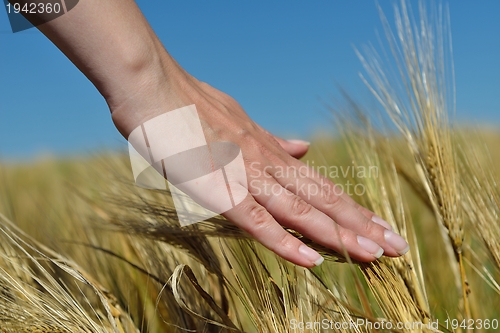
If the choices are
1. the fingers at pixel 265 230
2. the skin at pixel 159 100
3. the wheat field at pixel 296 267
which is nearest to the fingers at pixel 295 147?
the wheat field at pixel 296 267

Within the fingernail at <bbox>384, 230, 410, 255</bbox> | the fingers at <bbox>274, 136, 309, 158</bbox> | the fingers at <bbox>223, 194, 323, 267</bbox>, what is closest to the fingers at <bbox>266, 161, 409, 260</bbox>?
the fingernail at <bbox>384, 230, 410, 255</bbox>

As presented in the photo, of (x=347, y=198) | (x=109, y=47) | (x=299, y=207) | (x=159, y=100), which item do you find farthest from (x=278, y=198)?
(x=109, y=47)

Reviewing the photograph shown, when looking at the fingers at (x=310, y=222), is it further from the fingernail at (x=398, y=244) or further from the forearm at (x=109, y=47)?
the forearm at (x=109, y=47)

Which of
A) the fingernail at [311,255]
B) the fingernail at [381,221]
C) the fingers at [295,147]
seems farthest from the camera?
the fingers at [295,147]

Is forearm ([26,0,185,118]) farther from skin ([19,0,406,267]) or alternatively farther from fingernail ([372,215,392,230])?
fingernail ([372,215,392,230])

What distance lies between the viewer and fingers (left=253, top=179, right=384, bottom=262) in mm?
700

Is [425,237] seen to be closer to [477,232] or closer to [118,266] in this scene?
[477,232]

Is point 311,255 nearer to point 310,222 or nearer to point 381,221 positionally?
point 310,222

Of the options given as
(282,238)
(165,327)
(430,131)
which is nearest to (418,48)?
(430,131)

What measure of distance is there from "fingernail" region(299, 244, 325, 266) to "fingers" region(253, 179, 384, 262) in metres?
0.05

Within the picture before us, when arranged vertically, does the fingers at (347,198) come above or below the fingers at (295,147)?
below

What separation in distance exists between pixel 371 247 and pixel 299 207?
0.14 m

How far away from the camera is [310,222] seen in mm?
749

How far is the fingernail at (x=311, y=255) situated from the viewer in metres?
0.69
